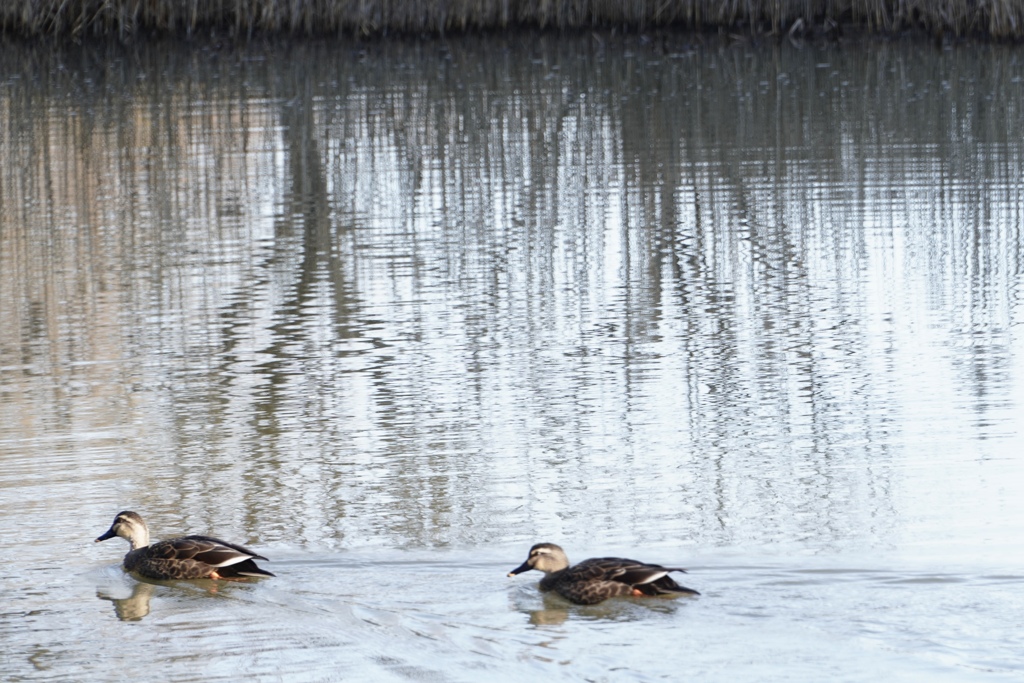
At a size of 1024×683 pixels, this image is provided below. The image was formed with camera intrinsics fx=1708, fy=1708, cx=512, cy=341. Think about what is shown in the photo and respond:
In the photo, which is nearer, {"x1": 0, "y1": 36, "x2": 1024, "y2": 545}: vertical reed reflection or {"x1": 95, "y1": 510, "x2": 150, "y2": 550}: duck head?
{"x1": 95, "y1": 510, "x2": 150, "y2": 550}: duck head

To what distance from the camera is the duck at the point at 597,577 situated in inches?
232

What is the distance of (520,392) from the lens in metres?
8.93

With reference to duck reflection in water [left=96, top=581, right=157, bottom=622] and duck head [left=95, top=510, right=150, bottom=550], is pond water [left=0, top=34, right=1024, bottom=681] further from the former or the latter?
duck head [left=95, top=510, right=150, bottom=550]

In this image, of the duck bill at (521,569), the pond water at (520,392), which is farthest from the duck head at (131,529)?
the duck bill at (521,569)

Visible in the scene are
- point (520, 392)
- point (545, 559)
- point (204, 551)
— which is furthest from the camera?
point (520, 392)

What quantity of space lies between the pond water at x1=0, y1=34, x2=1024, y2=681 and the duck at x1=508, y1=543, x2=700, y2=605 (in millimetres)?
76

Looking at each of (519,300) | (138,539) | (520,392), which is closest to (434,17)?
(519,300)

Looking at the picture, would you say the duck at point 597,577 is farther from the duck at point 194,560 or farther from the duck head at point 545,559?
the duck at point 194,560

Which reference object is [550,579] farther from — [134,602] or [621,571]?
[134,602]

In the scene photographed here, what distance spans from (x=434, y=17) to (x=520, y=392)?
19279mm

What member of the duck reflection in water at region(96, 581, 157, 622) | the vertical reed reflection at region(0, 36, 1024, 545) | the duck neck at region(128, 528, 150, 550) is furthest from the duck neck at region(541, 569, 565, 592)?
the duck neck at region(128, 528, 150, 550)

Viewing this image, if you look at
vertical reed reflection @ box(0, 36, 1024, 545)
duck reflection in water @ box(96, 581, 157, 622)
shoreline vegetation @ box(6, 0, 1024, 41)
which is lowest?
duck reflection in water @ box(96, 581, 157, 622)

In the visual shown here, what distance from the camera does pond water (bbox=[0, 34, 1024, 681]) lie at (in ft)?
19.3

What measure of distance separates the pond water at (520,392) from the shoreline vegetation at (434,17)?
795 centimetres
